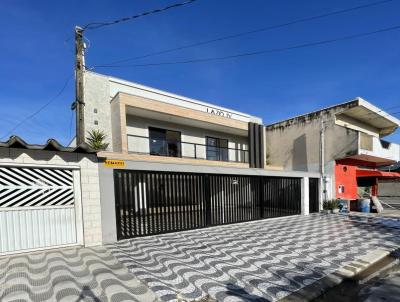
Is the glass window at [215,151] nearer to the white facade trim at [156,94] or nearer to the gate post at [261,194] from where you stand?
the white facade trim at [156,94]

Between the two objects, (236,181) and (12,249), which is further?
(236,181)

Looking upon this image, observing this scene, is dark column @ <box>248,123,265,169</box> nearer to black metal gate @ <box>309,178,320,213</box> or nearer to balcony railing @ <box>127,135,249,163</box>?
balcony railing @ <box>127,135,249,163</box>

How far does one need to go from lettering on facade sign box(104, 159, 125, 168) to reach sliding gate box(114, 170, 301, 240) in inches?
9.2

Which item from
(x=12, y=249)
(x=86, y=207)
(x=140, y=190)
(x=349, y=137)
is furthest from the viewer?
(x=349, y=137)

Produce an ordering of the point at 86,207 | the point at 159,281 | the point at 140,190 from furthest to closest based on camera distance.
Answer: the point at 140,190
the point at 86,207
the point at 159,281

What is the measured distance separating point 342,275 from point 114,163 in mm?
6605

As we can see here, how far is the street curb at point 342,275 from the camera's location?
4301mm

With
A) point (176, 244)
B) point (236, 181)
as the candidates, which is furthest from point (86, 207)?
point (236, 181)

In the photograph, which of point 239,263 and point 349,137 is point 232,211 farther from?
point 349,137

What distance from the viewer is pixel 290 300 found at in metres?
4.12

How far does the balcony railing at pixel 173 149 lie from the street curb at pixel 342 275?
9.18 m

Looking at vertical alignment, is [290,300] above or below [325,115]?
below

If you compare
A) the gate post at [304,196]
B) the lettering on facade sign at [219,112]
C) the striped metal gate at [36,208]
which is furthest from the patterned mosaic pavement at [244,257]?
the lettering on facade sign at [219,112]

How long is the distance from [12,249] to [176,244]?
13.8 ft
